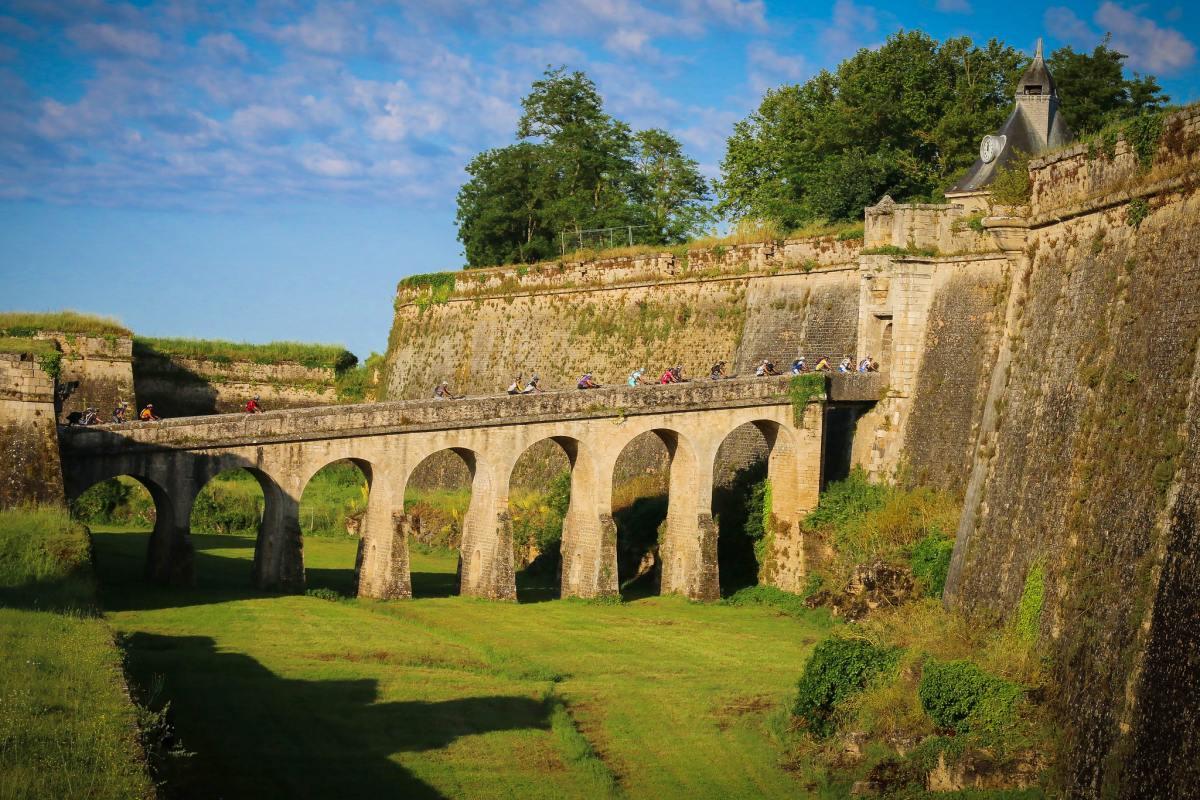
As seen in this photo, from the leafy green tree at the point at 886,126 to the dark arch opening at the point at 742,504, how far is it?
40.4 feet

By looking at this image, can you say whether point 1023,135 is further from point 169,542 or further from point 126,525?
point 126,525

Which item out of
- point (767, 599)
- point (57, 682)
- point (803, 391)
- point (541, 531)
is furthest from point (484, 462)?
point (57, 682)

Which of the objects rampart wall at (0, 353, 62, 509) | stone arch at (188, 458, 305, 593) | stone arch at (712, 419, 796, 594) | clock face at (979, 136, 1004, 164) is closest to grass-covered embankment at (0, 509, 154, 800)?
rampart wall at (0, 353, 62, 509)

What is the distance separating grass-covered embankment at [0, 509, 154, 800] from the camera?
14047mm

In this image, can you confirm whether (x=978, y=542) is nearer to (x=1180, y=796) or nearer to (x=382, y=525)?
(x=1180, y=796)

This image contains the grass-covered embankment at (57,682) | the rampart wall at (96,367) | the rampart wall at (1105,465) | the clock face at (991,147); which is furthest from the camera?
the rampart wall at (96,367)

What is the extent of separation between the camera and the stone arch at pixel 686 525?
37688 mm

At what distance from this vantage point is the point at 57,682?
17875mm

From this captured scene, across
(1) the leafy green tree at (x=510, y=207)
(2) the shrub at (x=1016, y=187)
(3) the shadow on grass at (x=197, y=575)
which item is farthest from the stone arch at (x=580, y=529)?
(1) the leafy green tree at (x=510, y=207)

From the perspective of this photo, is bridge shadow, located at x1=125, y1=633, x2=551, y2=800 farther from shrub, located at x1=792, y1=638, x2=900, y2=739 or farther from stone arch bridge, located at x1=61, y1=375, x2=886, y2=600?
stone arch bridge, located at x1=61, y1=375, x2=886, y2=600

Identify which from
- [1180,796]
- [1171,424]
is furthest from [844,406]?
[1180,796]

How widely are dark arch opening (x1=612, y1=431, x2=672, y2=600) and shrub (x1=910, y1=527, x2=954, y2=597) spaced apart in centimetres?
863

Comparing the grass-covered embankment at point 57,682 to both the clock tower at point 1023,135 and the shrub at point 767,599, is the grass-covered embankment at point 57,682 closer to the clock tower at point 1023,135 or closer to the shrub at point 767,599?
the shrub at point 767,599

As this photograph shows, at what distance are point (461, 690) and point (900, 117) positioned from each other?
120 feet
